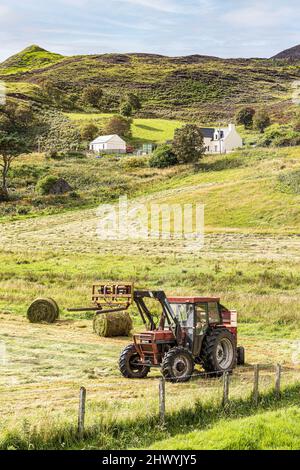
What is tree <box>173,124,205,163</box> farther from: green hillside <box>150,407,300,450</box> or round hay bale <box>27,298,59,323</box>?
green hillside <box>150,407,300,450</box>

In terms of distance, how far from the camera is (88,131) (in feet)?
399

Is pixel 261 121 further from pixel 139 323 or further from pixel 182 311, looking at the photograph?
pixel 182 311

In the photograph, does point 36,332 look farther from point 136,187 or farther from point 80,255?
point 136,187

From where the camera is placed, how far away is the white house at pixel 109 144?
371 ft

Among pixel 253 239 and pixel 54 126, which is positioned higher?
pixel 54 126

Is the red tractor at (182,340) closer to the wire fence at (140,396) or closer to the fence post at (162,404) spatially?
the wire fence at (140,396)

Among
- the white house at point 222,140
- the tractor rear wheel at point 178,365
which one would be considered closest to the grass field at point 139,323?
the tractor rear wheel at point 178,365

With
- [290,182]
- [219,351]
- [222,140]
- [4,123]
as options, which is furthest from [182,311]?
[4,123]

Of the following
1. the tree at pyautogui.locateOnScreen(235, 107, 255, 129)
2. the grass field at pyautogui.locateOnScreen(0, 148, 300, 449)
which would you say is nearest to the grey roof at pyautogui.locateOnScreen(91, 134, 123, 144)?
the grass field at pyautogui.locateOnScreen(0, 148, 300, 449)

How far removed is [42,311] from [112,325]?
4.37 meters

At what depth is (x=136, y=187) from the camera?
87688 millimetres

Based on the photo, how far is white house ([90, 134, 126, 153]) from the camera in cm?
11300
